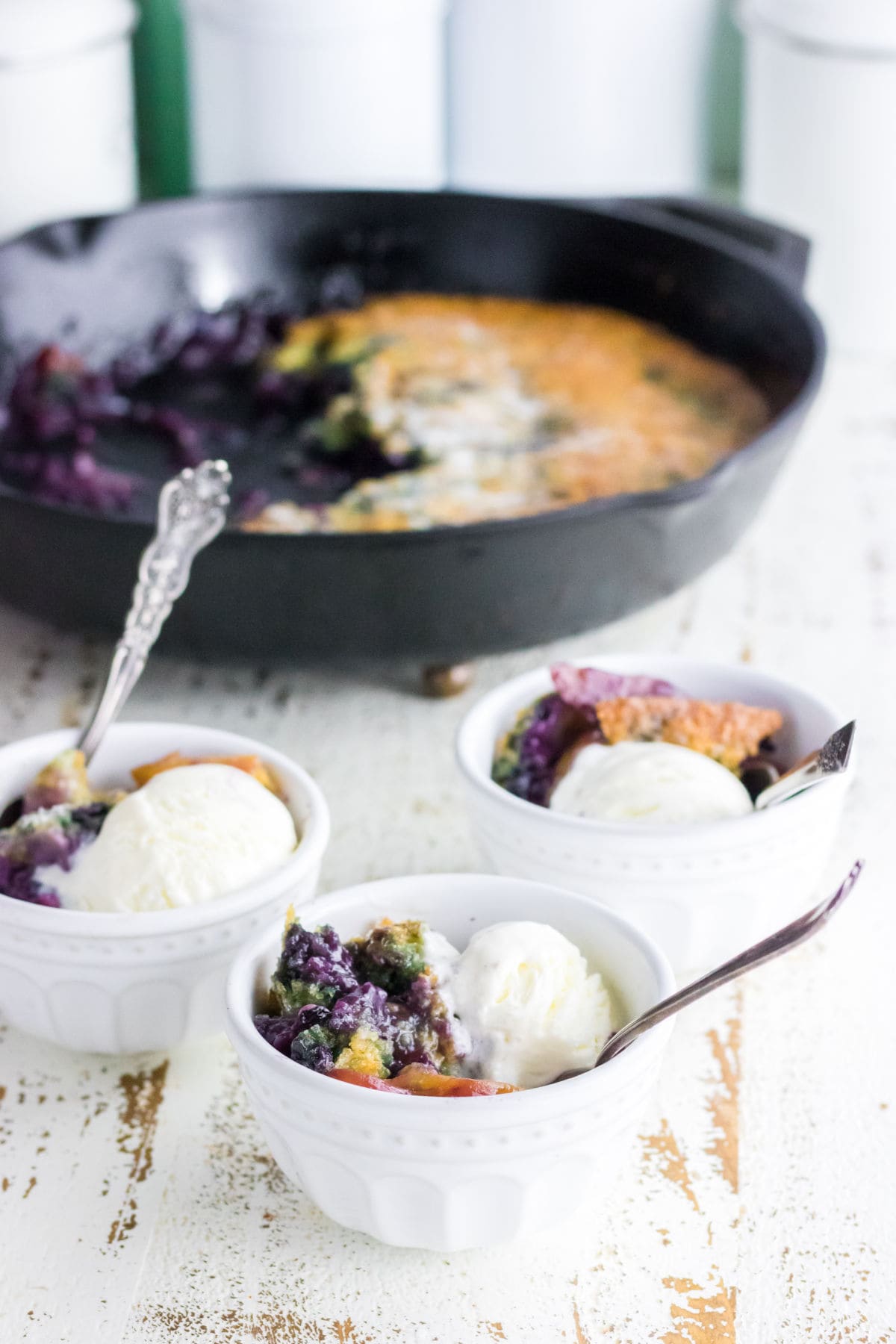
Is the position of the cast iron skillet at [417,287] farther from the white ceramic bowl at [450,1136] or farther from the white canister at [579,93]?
the white ceramic bowl at [450,1136]

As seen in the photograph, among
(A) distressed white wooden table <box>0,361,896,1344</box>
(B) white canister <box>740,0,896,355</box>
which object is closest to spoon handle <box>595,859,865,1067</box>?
(A) distressed white wooden table <box>0,361,896,1344</box>

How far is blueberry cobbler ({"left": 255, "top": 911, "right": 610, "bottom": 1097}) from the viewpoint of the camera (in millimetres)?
709

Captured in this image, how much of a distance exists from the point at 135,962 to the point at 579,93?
4.96 feet

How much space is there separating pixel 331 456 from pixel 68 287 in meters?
0.35

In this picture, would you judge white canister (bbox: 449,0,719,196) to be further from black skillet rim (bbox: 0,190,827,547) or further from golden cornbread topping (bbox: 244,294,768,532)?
black skillet rim (bbox: 0,190,827,547)

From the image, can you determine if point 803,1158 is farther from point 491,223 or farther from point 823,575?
point 491,223

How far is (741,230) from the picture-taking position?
1.62 metres

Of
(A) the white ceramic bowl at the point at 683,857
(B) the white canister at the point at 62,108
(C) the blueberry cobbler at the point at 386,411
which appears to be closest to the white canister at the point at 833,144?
(C) the blueberry cobbler at the point at 386,411

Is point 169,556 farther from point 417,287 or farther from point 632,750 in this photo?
point 417,287

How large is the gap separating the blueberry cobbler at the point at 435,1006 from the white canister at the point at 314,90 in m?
1.26

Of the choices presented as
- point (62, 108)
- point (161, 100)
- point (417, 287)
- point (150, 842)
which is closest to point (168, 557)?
point (150, 842)

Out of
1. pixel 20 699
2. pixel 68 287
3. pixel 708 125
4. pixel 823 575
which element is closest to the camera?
pixel 20 699

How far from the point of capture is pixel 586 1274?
2.45 feet

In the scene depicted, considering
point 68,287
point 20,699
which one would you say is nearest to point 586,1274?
point 20,699
